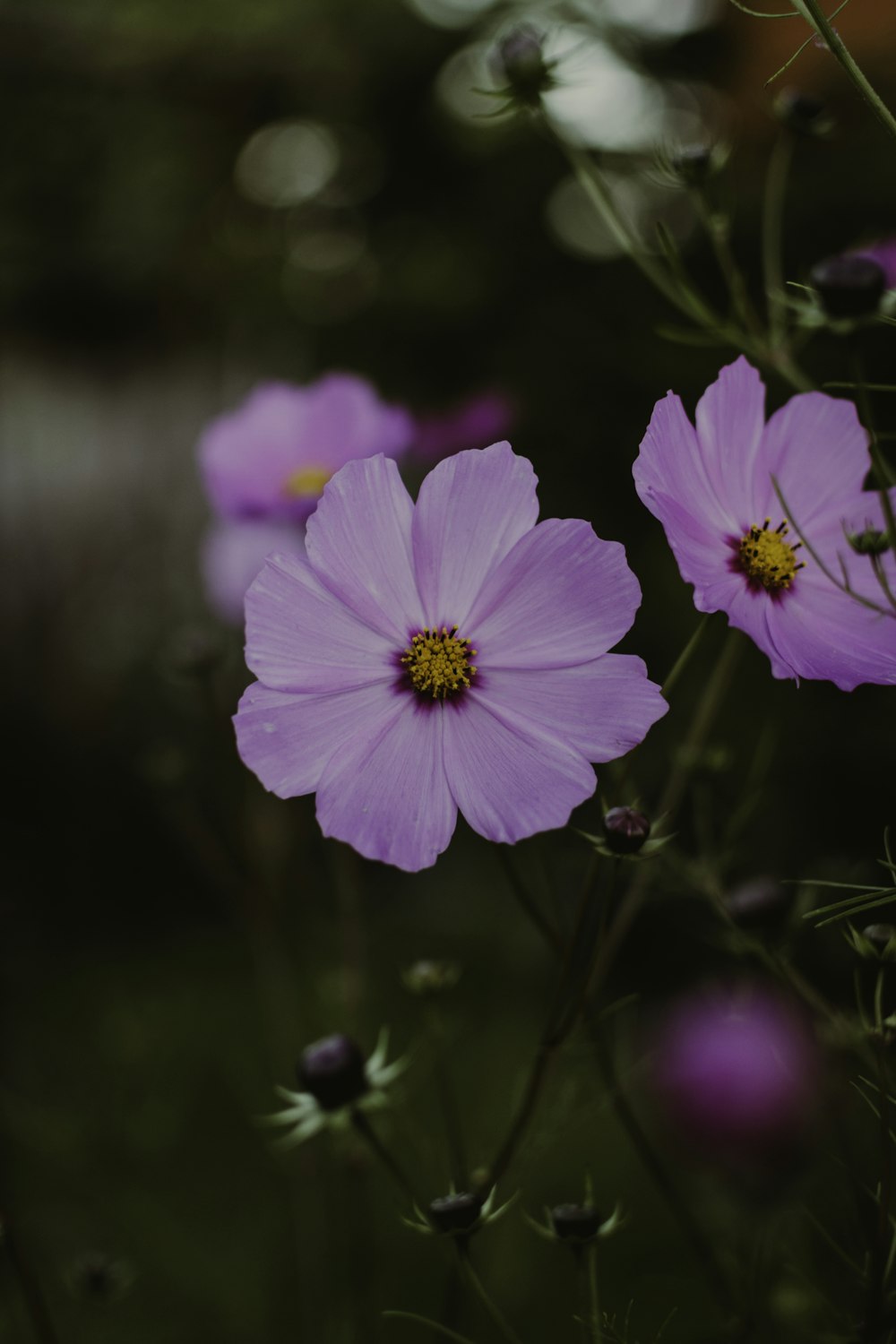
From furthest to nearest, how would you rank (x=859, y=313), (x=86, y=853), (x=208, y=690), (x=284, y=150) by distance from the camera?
(x=284, y=150) < (x=86, y=853) < (x=208, y=690) < (x=859, y=313)

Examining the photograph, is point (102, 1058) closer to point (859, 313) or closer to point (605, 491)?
point (605, 491)

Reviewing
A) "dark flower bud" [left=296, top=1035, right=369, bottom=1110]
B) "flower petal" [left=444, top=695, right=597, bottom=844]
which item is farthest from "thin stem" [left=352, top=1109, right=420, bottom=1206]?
"flower petal" [left=444, top=695, right=597, bottom=844]

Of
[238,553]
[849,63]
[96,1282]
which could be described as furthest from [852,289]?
[238,553]

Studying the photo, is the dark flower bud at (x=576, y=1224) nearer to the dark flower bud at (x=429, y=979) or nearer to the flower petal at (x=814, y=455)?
Result: the dark flower bud at (x=429, y=979)

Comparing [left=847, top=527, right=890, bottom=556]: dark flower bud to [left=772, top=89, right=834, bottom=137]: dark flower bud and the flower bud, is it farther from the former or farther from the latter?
[left=772, top=89, right=834, bottom=137]: dark flower bud

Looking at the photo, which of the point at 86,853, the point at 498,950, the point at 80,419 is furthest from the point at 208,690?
the point at 80,419

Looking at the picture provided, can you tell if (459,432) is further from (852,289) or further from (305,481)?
(852,289)
